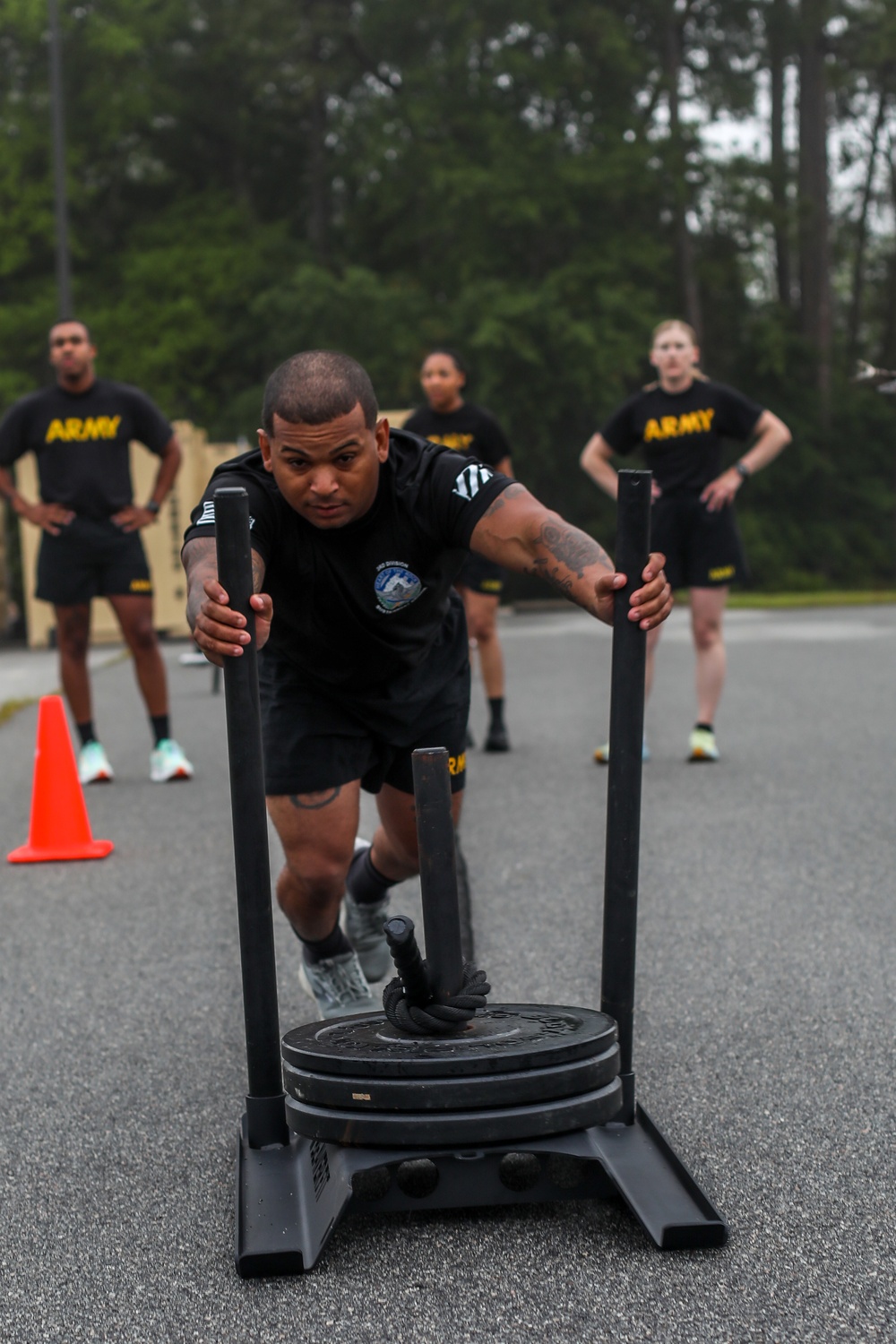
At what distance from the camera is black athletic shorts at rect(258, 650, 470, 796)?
11.0 feet

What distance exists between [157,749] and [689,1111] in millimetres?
4961

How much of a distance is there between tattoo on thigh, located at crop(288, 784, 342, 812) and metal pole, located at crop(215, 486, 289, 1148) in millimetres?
707

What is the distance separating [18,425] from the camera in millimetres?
7445

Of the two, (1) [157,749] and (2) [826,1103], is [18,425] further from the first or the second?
(2) [826,1103]

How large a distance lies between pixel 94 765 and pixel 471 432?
264cm

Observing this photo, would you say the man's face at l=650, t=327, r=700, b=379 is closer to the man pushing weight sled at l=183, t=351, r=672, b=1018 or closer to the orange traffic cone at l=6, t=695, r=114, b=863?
the orange traffic cone at l=6, t=695, r=114, b=863

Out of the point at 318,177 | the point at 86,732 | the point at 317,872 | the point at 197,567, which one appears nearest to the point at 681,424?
the point at 86,732

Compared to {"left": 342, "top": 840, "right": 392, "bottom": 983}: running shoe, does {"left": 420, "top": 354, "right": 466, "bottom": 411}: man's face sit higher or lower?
higher

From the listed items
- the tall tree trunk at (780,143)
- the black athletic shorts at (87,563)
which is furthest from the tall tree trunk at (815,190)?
the black athletic shorts at (87,563)

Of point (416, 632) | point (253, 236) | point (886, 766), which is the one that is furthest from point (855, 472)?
point (416, 632)

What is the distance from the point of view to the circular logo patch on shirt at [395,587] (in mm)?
3199

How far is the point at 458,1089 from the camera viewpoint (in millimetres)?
2391

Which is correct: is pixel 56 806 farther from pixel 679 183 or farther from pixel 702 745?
pixel 679 183

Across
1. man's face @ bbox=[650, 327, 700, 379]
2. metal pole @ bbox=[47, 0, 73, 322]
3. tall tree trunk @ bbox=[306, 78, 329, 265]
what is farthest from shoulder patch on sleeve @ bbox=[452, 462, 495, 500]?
tall tree trunk @ bbox=[306, 78, 329, 265]
